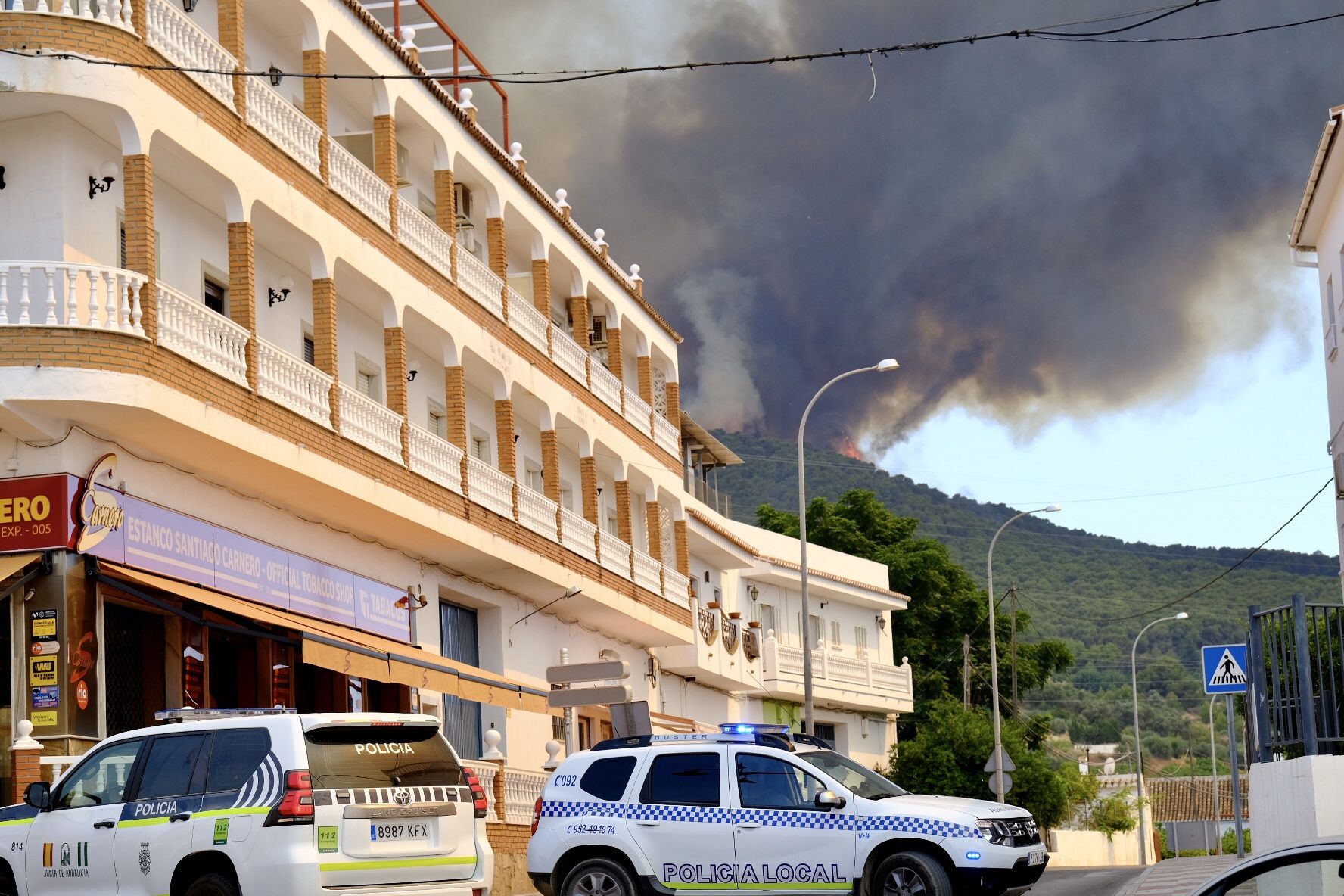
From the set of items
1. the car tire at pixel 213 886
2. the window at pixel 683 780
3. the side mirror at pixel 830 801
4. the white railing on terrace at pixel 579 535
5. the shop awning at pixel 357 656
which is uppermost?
the white railing on terrace at pixel 579 535

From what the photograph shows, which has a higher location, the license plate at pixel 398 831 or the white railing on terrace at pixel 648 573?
the white railing on terrace at pixel 648 573

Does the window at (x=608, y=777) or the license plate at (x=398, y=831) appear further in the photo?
the window at (x=608, y=777)

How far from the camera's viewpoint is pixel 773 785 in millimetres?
16328

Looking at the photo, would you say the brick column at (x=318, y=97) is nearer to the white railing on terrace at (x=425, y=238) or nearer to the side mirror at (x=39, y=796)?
the white railing on terrace at (x=425, y=238)

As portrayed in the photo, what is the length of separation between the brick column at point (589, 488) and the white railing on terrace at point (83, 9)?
18.0 m

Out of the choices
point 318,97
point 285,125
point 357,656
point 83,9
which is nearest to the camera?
point 83,9

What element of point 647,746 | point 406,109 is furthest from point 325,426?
point 647,746

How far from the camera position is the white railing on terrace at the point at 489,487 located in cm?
2986

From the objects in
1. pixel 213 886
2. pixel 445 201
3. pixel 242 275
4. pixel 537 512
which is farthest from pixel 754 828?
pixel 445 201

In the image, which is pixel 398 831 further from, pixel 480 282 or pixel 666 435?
pixel 666 435

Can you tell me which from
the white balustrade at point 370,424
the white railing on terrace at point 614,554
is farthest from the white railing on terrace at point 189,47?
the white railing on terrace at point 614,554

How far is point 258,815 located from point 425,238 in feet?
57.5

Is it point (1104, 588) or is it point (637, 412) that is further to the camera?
point (1104, 588)

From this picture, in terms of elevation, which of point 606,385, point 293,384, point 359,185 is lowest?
point 293,384
